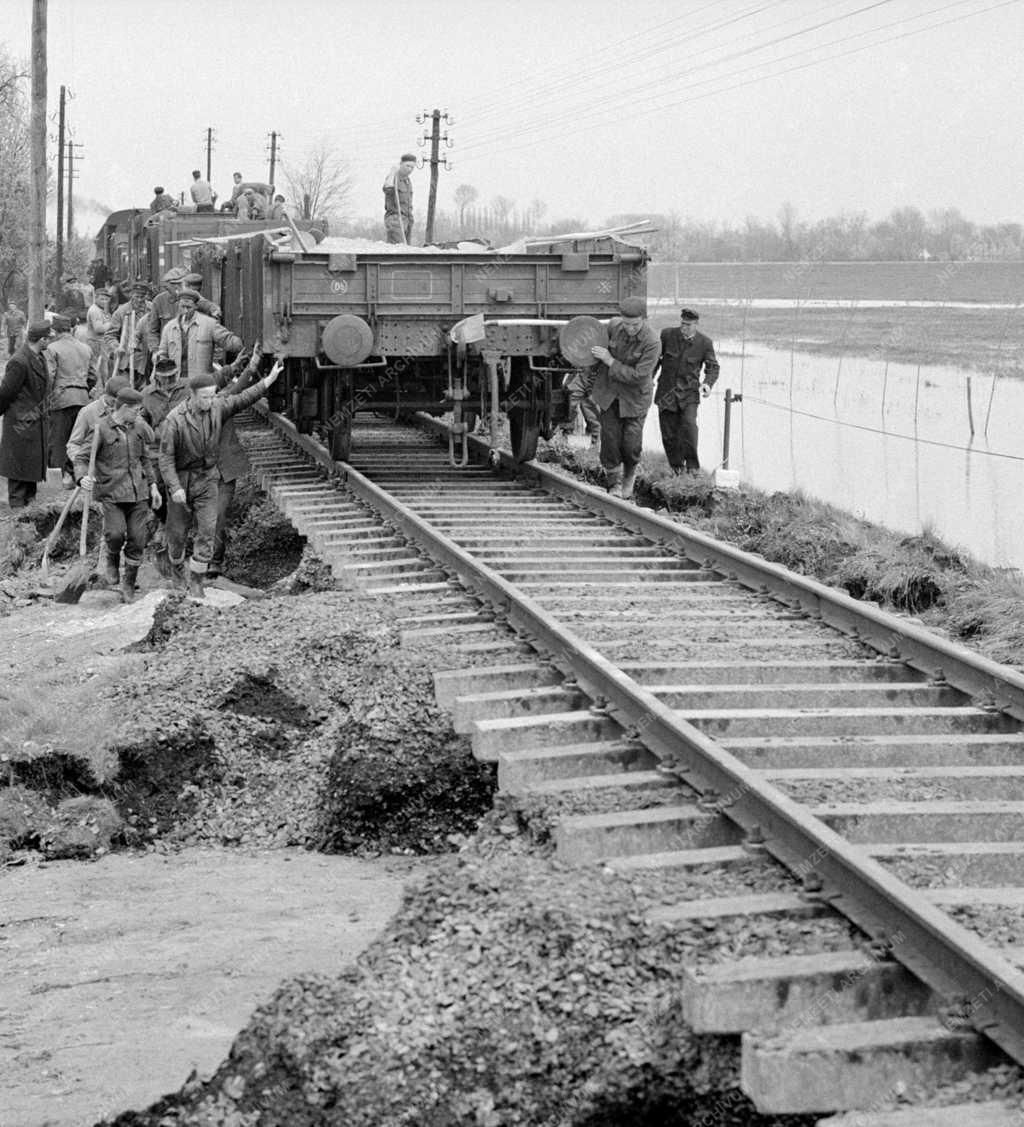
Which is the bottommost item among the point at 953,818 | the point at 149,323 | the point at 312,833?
the point at 312,833

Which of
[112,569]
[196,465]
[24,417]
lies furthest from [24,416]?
[196,465]

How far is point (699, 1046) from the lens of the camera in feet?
14.6

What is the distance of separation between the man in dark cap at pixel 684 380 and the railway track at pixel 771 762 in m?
4.08

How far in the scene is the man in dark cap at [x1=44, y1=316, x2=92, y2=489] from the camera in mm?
15719

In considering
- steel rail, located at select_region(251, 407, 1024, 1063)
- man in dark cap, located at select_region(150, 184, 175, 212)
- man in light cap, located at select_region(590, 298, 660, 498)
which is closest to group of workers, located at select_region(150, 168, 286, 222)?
man in dark cap, located at select_region(150, 184, 175, 212)

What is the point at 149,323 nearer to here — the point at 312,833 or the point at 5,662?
the point at 5,662

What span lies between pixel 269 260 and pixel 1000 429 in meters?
12.3

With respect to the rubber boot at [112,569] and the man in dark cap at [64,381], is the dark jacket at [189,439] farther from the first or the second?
the man in dark cap at [64,381]

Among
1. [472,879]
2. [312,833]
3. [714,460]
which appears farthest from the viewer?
[714,460]

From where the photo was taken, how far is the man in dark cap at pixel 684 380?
1543cm

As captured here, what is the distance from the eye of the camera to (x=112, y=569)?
12.0 meters

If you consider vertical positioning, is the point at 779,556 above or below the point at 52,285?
below

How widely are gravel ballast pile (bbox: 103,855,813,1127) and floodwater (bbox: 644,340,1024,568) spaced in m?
8.16

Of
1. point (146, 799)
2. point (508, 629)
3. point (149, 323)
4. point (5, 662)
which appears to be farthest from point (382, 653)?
point (149, 323)
